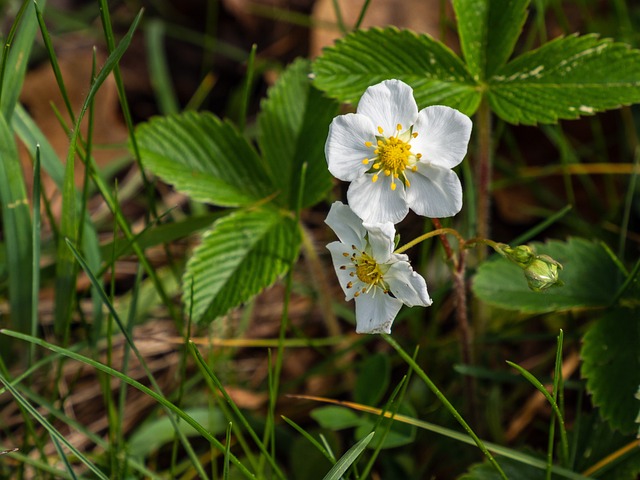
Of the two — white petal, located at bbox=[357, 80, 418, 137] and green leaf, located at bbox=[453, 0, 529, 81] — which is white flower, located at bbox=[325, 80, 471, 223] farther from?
green leaf, located at bbox=[453, 0, 529, 81]

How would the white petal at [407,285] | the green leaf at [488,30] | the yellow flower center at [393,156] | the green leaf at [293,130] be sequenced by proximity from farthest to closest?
the green leaf at [293,130] → the green leaf at [488,30] → the yellow flower center at [393,156] → the white petal at [407,285]

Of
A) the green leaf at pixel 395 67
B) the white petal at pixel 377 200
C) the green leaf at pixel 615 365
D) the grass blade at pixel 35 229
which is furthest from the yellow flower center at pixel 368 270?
the grass blade at pixel 35 229

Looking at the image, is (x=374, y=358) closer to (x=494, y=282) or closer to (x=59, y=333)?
(x=494, y=282)

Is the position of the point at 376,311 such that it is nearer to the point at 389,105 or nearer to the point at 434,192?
the point at 434,192

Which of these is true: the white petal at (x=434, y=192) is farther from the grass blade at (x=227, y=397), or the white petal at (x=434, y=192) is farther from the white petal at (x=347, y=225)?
the grass blade at (x=227, y=397)

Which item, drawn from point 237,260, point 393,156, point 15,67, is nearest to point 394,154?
point 393,156

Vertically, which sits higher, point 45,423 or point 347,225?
point 347,225
